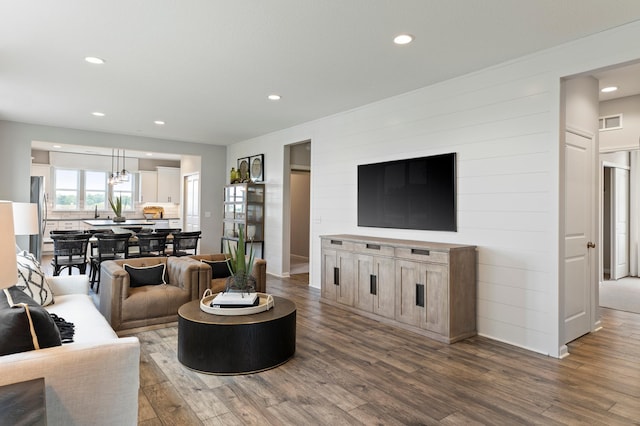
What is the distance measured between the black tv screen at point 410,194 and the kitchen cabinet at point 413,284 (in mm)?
377

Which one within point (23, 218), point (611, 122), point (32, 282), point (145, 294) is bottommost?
point (145, 294)

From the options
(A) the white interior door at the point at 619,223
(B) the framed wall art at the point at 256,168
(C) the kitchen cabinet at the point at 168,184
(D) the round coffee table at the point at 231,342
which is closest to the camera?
(D) the round coffee table at the point at 231,342

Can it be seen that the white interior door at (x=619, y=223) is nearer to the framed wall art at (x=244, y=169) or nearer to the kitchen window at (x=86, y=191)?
the framed wall art at (x=244, y=169)

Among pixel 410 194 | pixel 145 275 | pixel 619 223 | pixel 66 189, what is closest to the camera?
pixel 145 275

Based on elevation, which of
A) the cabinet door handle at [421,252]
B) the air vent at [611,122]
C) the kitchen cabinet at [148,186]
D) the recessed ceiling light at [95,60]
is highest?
the recessed ceiling light at [95,60]

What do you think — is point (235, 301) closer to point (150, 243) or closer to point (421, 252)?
point (421, 252)

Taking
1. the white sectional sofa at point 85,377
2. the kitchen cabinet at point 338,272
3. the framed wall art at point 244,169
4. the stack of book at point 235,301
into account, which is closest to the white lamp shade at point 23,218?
the stack of book at point 235,301

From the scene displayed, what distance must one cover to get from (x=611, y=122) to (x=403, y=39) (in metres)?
3.88

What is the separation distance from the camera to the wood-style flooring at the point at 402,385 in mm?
2447

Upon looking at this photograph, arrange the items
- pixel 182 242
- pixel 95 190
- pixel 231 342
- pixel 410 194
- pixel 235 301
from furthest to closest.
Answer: pixel 95 190 → pixel 182 242 → pixel 410 194 → pixel 235 301 → pixel 231 342

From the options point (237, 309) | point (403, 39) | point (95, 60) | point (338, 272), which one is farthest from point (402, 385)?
point (95, 60)

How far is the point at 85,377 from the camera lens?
176 cm

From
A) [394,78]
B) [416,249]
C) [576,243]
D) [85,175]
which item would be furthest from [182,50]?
[85,175]

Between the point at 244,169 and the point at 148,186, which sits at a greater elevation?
the point at 244,169
